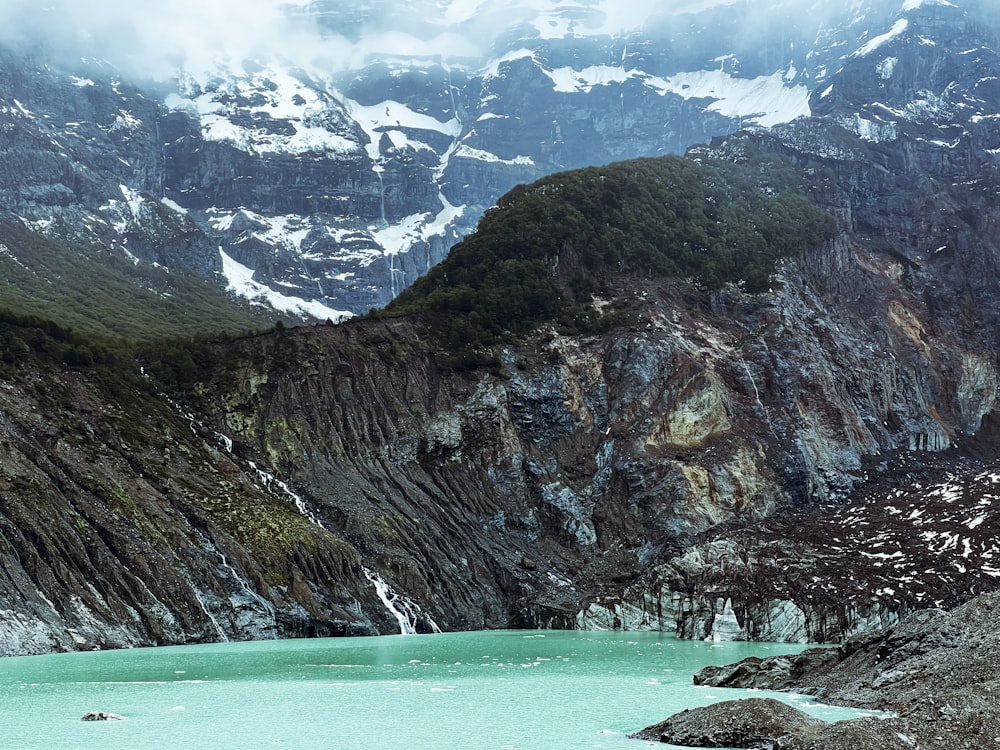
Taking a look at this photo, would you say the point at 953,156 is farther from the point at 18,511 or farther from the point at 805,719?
the point at 805,719

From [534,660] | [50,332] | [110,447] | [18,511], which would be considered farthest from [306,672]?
[50,332]

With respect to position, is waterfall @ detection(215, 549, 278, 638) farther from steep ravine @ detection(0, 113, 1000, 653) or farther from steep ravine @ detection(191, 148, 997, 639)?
steep ravine @ detection(191, 148, 997, 639)

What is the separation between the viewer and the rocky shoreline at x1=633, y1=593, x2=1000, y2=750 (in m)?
30.0

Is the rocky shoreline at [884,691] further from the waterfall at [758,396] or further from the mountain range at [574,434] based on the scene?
the waterfall at [758,396]

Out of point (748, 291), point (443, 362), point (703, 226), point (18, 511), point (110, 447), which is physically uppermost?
point (703, 226)

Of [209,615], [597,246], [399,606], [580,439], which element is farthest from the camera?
[597,246]

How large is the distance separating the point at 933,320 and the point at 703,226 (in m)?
34.3

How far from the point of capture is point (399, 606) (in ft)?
315

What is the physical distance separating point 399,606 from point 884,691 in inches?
2358

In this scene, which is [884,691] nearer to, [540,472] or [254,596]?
[254,596]

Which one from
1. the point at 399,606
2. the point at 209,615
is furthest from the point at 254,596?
the point at 399,606

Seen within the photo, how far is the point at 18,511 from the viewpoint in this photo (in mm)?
81750

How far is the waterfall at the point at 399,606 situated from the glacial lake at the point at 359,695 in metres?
16.3

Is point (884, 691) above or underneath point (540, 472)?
underneath
